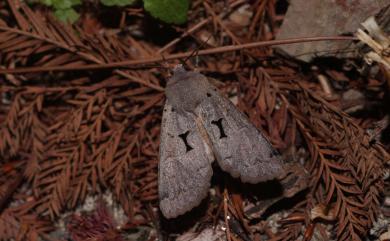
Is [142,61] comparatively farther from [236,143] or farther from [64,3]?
[236,143]

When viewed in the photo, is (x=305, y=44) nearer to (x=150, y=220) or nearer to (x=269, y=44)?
(x=269, y=44)

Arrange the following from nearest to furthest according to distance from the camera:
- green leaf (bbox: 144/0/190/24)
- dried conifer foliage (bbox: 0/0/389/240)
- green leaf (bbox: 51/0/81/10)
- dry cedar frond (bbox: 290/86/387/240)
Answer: dry cedar frond (bbox: 290/86/387/240)
dried conifer foliage (bbox: 0/0/389/240)
green leaf (bbox: 144/0/190/24)
green leaf (bbox: 51/0/81/10)

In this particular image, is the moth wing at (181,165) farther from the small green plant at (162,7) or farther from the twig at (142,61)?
the small green plant at (162,7)

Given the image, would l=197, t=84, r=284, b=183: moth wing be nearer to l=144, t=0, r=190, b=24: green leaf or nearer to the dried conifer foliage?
the dried conifer foliage

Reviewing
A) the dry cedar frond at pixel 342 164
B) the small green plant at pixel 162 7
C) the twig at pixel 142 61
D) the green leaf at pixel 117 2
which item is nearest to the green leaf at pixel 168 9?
the small green plant at pixel 162 7

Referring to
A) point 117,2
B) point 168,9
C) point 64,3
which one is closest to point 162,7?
point 168,9

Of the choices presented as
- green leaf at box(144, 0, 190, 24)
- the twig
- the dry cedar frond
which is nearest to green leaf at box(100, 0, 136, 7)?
green leaf at box(144, 0, 190, 24)

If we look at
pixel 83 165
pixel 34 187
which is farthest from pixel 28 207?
pixel 83 165
